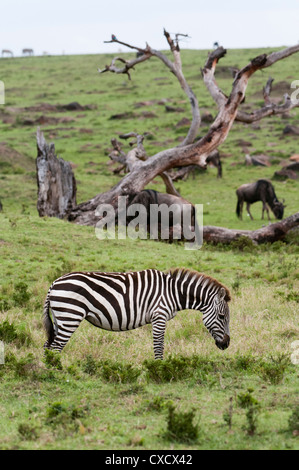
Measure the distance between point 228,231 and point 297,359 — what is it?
1100 centimetres

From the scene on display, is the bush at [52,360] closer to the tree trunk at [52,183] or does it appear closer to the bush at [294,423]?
the bush at [294,423]

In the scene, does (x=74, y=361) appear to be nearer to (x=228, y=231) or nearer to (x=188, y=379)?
(x=188, y=379)

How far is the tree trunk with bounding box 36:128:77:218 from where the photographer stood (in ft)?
67.4

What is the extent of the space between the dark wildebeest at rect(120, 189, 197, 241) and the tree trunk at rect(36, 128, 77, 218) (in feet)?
7.23

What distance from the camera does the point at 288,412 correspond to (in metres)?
6.24

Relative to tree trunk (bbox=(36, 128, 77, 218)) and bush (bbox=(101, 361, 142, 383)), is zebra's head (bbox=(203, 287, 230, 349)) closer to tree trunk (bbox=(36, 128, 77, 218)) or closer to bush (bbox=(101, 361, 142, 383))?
bush (bbox=(101, 361, 142, 383))

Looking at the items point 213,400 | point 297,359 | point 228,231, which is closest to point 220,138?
point 228,231

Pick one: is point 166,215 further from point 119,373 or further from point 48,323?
point 119,373

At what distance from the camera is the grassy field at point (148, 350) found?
5707 millimetres

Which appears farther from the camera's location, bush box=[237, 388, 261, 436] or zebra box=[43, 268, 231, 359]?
zebra box=[43, 268, 231, 359]

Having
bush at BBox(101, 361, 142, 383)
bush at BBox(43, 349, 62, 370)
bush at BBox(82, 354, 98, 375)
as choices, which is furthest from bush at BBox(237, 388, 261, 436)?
bush at BBox(43, 349, 62, 370)

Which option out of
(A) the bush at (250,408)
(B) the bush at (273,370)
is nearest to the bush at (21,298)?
(B) the bush at (273,370)

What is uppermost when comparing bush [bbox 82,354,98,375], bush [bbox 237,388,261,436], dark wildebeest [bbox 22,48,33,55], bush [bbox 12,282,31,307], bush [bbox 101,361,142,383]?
dark wildebeest [bbox 22,48,33,55]

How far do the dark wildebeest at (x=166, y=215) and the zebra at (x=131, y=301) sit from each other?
35.5ft
